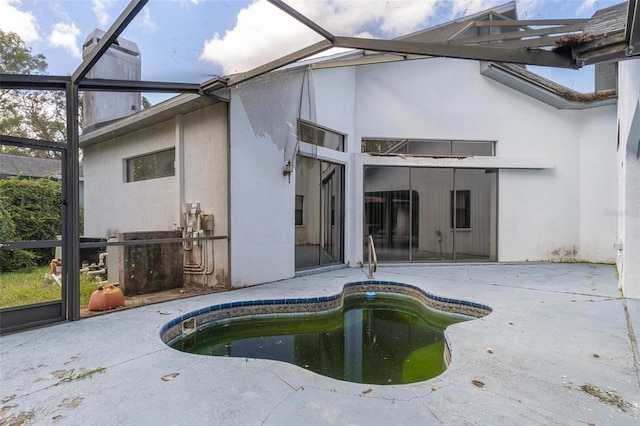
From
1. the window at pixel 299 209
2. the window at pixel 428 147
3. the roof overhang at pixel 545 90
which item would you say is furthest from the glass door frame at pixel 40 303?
the roof overhang at pixel 545 90

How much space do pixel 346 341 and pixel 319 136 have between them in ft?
15.0

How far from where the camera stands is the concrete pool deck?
1956mm

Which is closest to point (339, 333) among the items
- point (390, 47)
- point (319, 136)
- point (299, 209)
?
point (299, 209)

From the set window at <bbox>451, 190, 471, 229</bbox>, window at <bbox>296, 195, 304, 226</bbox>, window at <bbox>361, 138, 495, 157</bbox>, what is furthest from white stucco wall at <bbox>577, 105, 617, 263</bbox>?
window at <bbox>296, 195, 304, 226</bbox>

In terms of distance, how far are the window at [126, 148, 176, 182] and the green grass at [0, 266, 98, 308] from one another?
88.8 inches

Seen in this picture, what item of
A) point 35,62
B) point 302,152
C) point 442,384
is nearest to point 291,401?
point 442,384

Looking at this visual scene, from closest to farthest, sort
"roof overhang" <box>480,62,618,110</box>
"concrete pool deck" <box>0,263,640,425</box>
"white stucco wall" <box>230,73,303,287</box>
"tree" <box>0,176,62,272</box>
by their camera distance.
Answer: "concrete pool deck" <box>0,263,640,425</box> < "tree" <box>0,176,62,272</box> < "white stucco wall" <box>230,73,303,287</box> < "roof overhang" <box>480,62,618,110</box>

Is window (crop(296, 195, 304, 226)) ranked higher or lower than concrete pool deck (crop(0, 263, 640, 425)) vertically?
higher

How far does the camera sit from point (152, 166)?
663cm

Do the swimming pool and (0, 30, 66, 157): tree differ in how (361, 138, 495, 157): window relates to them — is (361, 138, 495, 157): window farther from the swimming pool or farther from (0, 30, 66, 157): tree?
(0, 30, 66, 157): tree

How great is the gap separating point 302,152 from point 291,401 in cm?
509

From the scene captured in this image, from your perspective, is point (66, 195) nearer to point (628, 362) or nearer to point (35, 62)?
point (35, 62)

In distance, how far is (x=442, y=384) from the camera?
2344 mm

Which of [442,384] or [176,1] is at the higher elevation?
[176,1]
